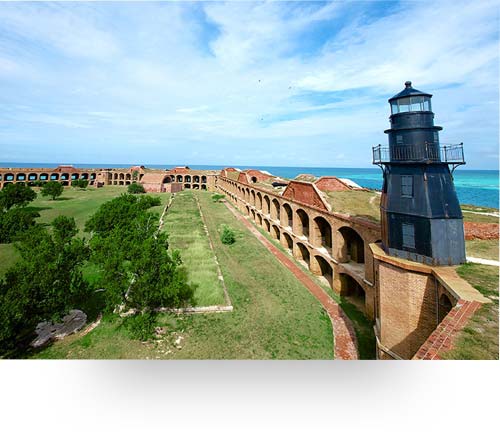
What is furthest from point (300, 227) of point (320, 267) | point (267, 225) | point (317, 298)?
point (267, 225)

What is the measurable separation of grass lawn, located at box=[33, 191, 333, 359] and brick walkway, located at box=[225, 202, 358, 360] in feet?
1.30

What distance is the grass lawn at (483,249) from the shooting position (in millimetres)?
10523

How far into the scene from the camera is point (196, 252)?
74.6ft

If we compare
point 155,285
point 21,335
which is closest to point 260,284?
point 155,285

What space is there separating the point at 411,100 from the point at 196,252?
18064 mm

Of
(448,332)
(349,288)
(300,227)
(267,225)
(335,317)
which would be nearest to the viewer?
(448,332)

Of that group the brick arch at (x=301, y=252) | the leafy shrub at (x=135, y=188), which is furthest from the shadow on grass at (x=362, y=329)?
the leafy shrub at (x=135, y=188)

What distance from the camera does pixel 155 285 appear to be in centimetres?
1187

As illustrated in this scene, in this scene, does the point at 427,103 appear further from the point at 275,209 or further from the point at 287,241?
the point at 275,209

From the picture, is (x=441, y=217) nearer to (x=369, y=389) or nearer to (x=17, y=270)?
(x=369, y=389)

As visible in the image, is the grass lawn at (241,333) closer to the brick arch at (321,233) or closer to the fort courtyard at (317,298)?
the fort courtyard at (317,298)

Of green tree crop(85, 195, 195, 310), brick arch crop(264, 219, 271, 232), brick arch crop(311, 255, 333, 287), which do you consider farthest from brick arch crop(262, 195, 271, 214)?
green tree crop(85, 195, 195, 310)

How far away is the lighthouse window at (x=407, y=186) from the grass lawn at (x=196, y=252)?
1051 cm

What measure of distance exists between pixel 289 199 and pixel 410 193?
16646mm
